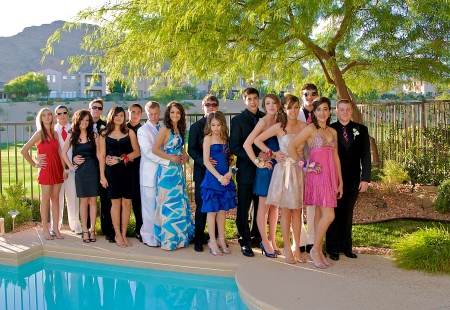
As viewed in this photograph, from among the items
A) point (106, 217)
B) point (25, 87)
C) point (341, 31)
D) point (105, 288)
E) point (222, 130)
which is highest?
point (25, 87)

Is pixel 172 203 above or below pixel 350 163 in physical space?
below

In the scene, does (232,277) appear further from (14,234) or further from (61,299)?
(14,234)

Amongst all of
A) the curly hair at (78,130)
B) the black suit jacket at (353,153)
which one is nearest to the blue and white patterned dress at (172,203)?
the curly hair at (78,130)

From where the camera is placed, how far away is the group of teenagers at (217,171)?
498 centimetres

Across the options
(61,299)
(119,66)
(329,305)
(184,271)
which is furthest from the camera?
(119,66)

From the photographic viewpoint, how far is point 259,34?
6.32m

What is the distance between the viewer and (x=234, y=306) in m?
4.44

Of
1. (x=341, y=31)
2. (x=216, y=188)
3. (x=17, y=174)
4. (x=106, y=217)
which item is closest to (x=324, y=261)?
(x=216, y=188)

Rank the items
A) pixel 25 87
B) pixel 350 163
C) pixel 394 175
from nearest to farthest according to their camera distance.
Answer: pixel 350 163 < pixel 394 175 < pixel 25 87

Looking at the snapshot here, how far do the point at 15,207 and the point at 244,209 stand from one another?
3.78 m

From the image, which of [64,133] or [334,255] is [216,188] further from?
[64,133]

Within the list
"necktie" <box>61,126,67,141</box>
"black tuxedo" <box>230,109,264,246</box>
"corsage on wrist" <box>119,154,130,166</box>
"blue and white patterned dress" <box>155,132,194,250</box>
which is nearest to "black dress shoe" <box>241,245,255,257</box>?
"black tuxedo" <box>230,109,264,246</box>

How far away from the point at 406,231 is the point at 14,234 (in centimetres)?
517

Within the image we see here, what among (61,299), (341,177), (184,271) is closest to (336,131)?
(341,177)
